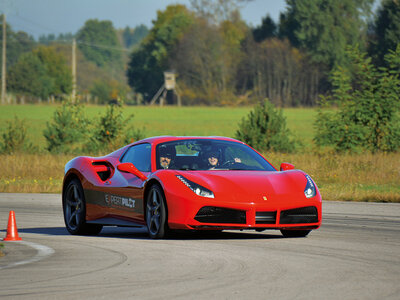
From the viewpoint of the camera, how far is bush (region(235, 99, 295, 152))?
3278 cm

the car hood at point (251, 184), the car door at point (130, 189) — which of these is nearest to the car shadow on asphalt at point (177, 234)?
the car door at point (130, 189)

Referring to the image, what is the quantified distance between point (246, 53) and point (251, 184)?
4539 inches

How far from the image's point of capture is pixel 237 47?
131000 millimetres

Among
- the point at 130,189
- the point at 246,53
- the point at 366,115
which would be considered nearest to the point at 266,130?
the point at 366,115

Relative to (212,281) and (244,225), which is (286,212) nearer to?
(244,225)

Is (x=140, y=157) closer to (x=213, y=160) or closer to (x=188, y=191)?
(x=213, y=160)

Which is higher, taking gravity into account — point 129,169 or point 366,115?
point 366,115

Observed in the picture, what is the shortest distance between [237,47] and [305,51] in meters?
17.8

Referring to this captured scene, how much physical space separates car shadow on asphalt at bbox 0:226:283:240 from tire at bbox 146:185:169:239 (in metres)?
0.19

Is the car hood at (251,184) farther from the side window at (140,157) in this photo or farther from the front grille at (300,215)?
the side window at (140,157)

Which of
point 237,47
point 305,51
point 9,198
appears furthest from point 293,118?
point 9,198

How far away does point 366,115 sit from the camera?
29.5 metres

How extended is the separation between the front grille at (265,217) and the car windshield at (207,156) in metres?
1.11

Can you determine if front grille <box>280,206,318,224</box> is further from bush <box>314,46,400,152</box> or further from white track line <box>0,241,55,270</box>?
bush <box>314,46,400,152</box>
